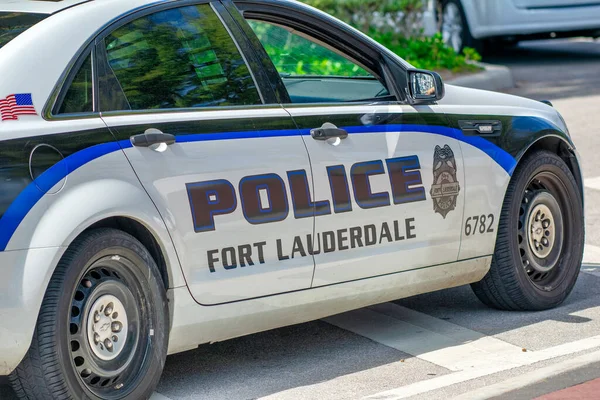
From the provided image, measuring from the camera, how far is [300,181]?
4992mm

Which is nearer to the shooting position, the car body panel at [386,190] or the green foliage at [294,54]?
the car body panel at [386,190]

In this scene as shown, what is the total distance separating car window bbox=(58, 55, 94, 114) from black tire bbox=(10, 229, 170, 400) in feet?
1.48

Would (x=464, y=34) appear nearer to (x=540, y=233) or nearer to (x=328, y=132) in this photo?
(x=540, y=233)

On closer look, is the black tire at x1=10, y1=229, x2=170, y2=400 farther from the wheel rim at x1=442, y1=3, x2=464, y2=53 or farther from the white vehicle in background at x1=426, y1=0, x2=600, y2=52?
the wheel rim at x1=442, y1=3, x2=464, y2=53

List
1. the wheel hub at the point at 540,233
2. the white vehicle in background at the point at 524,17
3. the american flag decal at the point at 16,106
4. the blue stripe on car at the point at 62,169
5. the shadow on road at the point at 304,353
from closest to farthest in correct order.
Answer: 1. the blue stripe on car at the point at 62,169
2. the american flag decal at the point at 16,106
3. the shadow on road at the point at 304,353
4. the wheel hub at the point at 540,233
5. the white vehicle in background at the point at 524,17

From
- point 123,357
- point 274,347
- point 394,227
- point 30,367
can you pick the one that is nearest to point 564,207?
A: point 394,227

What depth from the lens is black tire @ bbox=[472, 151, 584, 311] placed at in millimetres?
6012

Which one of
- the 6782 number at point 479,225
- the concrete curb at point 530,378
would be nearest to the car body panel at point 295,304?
the 6782 number at point 479,225

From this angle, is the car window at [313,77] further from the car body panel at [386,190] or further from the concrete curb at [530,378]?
the concrete curb at [530,378]

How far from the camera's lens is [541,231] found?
20.4 feet

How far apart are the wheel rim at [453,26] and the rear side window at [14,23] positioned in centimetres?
1291

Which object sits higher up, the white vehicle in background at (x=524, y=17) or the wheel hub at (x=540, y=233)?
the wheel hub at (x=540, y=233)

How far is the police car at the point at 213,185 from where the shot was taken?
4.25 m

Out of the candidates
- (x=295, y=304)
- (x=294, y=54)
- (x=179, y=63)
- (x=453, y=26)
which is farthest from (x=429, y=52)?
(x=179, y=63)
